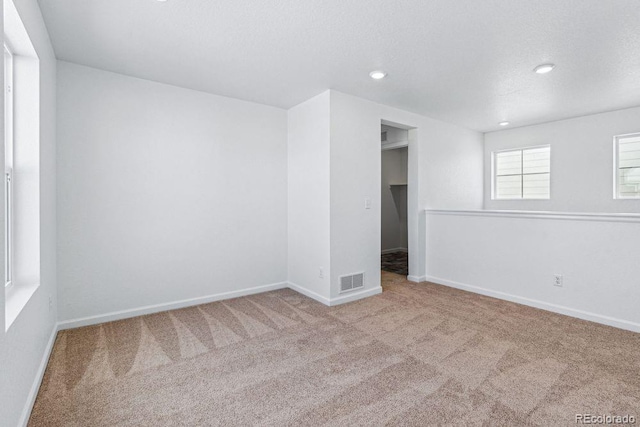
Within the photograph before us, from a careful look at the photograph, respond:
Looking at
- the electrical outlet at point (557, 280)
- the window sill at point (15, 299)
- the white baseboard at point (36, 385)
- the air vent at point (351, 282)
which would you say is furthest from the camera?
the air vent at point (351, 282)

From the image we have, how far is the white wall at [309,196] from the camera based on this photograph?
147 inches

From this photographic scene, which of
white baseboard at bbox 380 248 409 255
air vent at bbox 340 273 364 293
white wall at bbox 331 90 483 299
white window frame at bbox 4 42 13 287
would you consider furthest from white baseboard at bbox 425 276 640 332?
white window frame at bbox 4 42 13 287

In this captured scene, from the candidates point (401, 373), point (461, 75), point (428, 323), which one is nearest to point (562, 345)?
point (428, 323)

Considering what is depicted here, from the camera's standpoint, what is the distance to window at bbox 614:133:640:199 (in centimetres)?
445

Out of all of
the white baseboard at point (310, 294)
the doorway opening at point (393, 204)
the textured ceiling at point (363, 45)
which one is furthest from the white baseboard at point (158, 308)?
the doorway opening at point (393, 204)

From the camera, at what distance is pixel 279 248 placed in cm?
437

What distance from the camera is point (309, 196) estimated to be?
4.02 meters

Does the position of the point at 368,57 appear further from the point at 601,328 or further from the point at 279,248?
the point at 601,328

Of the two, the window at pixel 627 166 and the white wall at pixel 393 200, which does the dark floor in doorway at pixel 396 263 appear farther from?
the window at pixel 627 166

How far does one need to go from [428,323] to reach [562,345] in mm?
1088

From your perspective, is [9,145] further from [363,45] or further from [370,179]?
[370,179]

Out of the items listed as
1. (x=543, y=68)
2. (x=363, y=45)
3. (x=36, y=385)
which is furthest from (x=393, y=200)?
(x=36, y=385)

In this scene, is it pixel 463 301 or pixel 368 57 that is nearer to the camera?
pixel 368 57

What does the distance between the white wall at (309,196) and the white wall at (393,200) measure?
3.42 m
